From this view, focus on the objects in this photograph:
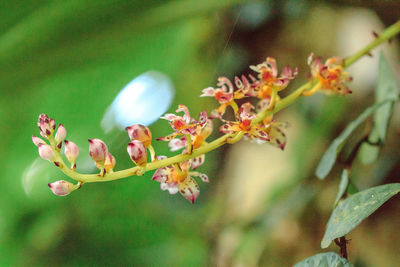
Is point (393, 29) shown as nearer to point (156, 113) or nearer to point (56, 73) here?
point (156, 113)

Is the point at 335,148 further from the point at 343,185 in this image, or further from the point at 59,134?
the point at 59,134

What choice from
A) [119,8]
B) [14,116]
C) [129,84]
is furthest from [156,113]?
[14,116]

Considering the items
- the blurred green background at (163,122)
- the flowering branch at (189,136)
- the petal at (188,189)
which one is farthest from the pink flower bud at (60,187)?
the blurred green background at (163,122)

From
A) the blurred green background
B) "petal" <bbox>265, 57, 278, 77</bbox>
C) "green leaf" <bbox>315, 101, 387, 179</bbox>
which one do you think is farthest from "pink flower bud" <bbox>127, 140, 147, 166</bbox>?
the blurred green background

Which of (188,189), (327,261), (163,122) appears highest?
(163,122)

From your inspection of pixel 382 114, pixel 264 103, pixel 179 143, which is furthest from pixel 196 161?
pixel 382 114
